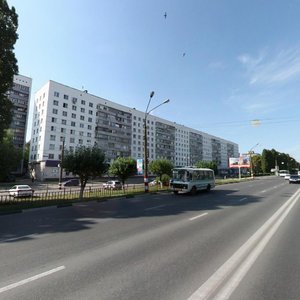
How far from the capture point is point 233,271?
520cm

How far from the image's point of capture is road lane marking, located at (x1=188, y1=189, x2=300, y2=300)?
422cm

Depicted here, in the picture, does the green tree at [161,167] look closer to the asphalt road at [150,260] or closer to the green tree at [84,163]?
the green tree at [84,163]

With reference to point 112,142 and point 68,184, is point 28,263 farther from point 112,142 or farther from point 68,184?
point 112,142

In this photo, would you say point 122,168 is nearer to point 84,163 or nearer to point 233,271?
point 84,163

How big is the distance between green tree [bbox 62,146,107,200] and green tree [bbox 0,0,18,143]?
5.28m

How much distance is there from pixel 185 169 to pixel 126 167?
694 cm

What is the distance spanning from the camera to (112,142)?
290 feet

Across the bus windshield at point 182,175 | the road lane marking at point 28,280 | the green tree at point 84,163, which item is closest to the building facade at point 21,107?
the green tree at point 84,163

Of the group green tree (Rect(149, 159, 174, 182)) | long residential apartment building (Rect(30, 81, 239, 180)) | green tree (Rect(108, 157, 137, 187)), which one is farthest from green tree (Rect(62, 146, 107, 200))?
long residential apartment building (Rect(30, 81, 239, 180))

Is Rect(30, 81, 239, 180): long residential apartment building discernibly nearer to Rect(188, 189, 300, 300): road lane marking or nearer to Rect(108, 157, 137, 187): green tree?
Rect(108, 157, 137, 187): green tree

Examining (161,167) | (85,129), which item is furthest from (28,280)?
(85,129)

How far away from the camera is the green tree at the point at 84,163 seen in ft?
68.0

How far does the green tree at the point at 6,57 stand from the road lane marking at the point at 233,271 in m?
18.5

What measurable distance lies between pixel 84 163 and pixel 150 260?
1591cm
